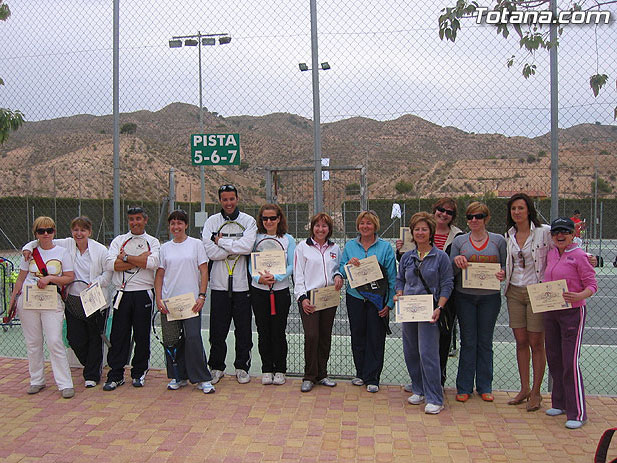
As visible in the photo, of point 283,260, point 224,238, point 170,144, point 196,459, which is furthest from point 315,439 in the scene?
point 170,144

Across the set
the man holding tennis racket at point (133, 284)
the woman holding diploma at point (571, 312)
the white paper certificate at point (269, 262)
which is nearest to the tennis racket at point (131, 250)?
the man holding tennis racket at point (133, 284)

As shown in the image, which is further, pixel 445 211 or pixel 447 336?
pixel 445 211

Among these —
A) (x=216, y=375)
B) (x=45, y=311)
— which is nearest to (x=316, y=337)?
(x=216, y=375)

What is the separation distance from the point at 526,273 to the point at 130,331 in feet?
12.7

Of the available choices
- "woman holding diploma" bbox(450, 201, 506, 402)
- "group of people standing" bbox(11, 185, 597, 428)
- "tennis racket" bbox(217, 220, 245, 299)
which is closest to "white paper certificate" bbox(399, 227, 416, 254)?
"group of people standing" bbox(11, 185, 597, 428)

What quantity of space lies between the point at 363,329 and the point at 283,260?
1032mm

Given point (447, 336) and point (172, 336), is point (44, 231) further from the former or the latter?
point (447, 336)

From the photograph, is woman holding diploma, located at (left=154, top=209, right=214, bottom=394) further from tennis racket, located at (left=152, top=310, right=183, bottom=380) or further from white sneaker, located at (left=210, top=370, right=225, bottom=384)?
white sneaker, located at (left=210, top=370, right=225, bottom=384)

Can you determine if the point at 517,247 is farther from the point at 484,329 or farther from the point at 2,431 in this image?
the point at 2,431

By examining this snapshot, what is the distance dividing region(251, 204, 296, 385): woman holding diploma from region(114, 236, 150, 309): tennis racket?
113cm

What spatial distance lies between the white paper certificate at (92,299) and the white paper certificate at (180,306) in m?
0.68

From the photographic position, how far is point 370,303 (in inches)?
218

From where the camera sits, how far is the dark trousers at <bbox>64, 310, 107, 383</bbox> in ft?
19.3

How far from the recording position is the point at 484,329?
5250 mm
